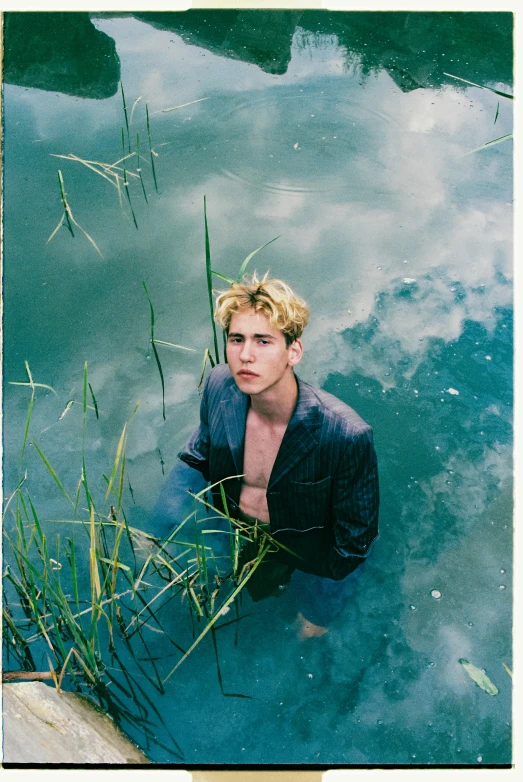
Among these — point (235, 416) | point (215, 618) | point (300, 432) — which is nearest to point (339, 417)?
point (300, 432)

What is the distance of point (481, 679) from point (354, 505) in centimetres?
64

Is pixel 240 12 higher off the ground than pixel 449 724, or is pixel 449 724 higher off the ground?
pixel 240 12

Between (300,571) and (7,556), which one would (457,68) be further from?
(7,556)

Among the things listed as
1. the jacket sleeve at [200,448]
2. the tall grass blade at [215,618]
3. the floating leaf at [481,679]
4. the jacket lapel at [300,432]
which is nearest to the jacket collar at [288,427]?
the jacket lapel at [300,432]

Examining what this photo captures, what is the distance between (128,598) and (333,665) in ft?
2.26

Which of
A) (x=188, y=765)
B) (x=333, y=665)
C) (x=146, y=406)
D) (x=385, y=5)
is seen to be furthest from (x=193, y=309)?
(x=188, y=765)

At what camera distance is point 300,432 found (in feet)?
6.09

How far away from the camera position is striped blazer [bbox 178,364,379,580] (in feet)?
6.01

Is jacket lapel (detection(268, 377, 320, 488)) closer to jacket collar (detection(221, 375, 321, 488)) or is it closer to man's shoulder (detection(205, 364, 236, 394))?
jacket collar (detection(221, 375, 321, 488))

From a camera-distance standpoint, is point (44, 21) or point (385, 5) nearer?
point (385, 5)

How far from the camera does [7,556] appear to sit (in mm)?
1993

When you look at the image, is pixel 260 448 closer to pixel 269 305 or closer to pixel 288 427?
pixel 288 427

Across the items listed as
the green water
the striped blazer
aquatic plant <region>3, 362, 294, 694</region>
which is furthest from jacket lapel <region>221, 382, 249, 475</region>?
the green water

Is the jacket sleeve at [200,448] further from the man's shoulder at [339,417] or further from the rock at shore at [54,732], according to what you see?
the rock at shore at [54,732]
